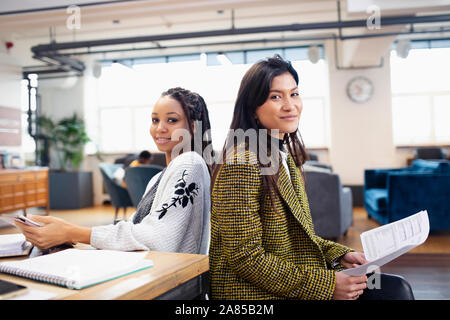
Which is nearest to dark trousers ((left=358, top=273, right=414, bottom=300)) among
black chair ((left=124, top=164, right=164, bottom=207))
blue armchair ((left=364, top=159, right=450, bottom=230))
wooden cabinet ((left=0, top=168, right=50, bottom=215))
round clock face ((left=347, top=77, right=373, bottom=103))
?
blue armchair ((left=364, top=159, right=450, bottom=230))

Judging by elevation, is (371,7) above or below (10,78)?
above

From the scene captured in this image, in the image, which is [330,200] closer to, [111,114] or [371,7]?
[371,7]

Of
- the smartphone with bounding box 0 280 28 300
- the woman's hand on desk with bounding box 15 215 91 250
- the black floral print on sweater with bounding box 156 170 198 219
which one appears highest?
the black floral print on sweater with bounding box 156 170 198 219

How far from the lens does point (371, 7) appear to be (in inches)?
184

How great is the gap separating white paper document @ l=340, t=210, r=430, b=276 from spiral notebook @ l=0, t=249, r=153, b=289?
54cm

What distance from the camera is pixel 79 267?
2.43ft

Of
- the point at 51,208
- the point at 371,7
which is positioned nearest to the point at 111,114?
the point at 51,208

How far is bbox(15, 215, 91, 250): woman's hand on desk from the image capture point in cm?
97

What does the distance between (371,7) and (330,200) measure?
2.52 meters

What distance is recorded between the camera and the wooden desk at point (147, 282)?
639 mm

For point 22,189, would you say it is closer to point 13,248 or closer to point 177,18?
point 177,18

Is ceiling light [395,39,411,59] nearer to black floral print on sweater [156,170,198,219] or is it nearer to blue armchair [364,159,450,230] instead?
blue armchair [364,159,450,230]

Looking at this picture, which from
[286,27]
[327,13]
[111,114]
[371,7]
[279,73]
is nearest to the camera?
[279,73]

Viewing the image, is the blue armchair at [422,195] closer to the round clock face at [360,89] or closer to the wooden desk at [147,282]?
the round clock face at [360,89]
